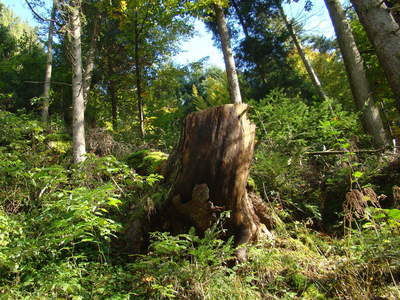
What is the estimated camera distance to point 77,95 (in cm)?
655

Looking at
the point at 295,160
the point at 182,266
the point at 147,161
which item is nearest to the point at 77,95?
the point at 147,161

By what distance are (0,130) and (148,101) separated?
5.58m

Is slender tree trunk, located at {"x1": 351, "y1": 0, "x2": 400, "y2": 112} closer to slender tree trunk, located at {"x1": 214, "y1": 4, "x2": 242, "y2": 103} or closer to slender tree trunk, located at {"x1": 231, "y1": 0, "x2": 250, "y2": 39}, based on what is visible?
slender tree trunk, located at {"x1": 214, "y1": 4, "x2": 242, "y2": 103}

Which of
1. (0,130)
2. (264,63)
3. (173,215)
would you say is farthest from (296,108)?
(264,63)

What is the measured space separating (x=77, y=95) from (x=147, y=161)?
2489 millimetres

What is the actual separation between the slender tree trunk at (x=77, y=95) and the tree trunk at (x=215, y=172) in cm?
344

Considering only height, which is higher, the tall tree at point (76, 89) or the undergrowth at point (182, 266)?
the tall tree at point (76, 89)

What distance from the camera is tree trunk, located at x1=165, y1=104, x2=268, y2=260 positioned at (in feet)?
11.1

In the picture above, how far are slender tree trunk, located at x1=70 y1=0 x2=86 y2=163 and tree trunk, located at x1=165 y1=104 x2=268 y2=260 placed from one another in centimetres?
344

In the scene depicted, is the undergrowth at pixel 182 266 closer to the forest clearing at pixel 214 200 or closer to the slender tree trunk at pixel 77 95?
the forest clearing at pixel 214 200

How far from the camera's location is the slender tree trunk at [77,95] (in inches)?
247

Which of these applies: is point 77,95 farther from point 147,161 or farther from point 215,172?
point 215,172

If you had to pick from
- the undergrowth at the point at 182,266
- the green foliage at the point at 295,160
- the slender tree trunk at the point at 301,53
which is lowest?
the undergrowth at the point at 182,266

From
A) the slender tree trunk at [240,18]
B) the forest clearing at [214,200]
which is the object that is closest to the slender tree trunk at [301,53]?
the slender tree trunk at [240,18]
